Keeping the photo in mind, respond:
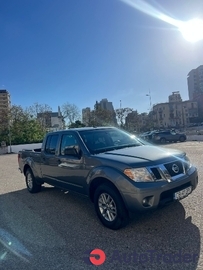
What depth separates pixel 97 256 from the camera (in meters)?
2.71

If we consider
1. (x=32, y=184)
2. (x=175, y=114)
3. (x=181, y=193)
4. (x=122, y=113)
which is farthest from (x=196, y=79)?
(x=181, y=193)

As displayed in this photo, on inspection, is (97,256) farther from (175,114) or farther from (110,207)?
(175,114)

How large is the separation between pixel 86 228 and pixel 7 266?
4.23ft

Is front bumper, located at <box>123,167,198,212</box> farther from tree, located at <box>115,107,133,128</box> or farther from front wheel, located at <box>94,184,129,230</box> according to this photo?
tree, located at <box>115,107,133,128</box>

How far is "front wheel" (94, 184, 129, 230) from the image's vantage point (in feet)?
10.5

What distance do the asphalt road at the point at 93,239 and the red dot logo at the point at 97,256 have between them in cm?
5

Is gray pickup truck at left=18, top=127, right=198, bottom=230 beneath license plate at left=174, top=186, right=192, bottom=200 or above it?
above

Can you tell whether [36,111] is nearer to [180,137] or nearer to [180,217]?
[180,137]

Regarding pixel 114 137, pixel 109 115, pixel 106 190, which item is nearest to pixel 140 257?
pixel 106 190

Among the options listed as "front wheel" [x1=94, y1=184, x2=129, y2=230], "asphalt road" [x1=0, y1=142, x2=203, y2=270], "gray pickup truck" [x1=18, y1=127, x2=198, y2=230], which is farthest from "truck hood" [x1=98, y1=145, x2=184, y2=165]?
"asphalt road" [x1=0, y1=142, x2=203, y2=270]

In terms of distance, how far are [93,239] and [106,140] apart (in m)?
1.95

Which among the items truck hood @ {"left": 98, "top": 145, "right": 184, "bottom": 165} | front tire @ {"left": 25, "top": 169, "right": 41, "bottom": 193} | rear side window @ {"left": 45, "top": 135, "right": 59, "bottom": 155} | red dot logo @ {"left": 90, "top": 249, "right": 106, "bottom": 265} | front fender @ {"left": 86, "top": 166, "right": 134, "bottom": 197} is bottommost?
red dot logo @ {"left": 90, "top": 249, "right": 106, "bottom": 265}

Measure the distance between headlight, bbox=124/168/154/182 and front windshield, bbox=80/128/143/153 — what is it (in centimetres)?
103

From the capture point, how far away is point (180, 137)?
81.5 feet
